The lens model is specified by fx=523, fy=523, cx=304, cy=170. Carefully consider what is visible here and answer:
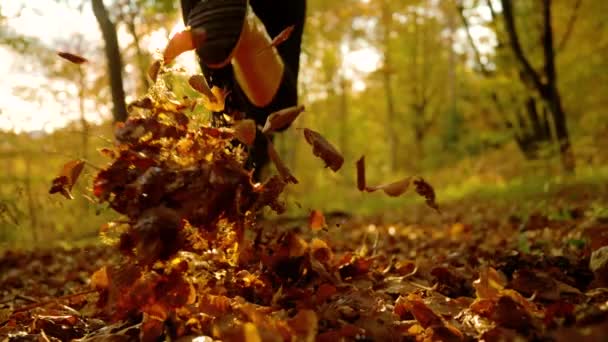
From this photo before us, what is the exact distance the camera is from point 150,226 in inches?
49.6

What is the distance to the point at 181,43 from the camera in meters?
1.62

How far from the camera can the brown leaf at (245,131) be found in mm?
1502

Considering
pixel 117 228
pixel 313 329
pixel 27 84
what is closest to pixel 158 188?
pixel 117 228

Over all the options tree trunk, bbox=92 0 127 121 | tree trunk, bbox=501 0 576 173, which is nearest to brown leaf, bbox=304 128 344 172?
tree trunk, bbox=92 0 127 121

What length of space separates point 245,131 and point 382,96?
803 inches

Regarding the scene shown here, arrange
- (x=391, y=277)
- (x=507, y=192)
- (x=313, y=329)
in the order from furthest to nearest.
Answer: (x=507, y=192)
(x=391, y=277)
(x=313, y=329)

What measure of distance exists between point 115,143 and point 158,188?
9.1 inches

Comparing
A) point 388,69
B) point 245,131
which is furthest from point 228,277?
point 388,69

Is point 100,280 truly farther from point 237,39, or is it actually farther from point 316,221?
point 237,39

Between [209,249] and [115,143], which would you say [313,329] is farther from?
[115,143]

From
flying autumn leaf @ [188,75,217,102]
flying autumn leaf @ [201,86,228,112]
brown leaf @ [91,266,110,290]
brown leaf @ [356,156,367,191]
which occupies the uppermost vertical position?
flying autumn leaf @ [188,75,217,102]

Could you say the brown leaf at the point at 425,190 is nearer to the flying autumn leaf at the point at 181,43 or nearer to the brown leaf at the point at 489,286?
the brown leaf at the point at 489,286

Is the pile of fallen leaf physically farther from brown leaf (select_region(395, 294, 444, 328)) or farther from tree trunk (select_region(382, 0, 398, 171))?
tree trunk (select_region(382, 0, 398, 171))

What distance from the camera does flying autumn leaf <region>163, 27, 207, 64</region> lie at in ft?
5.25
